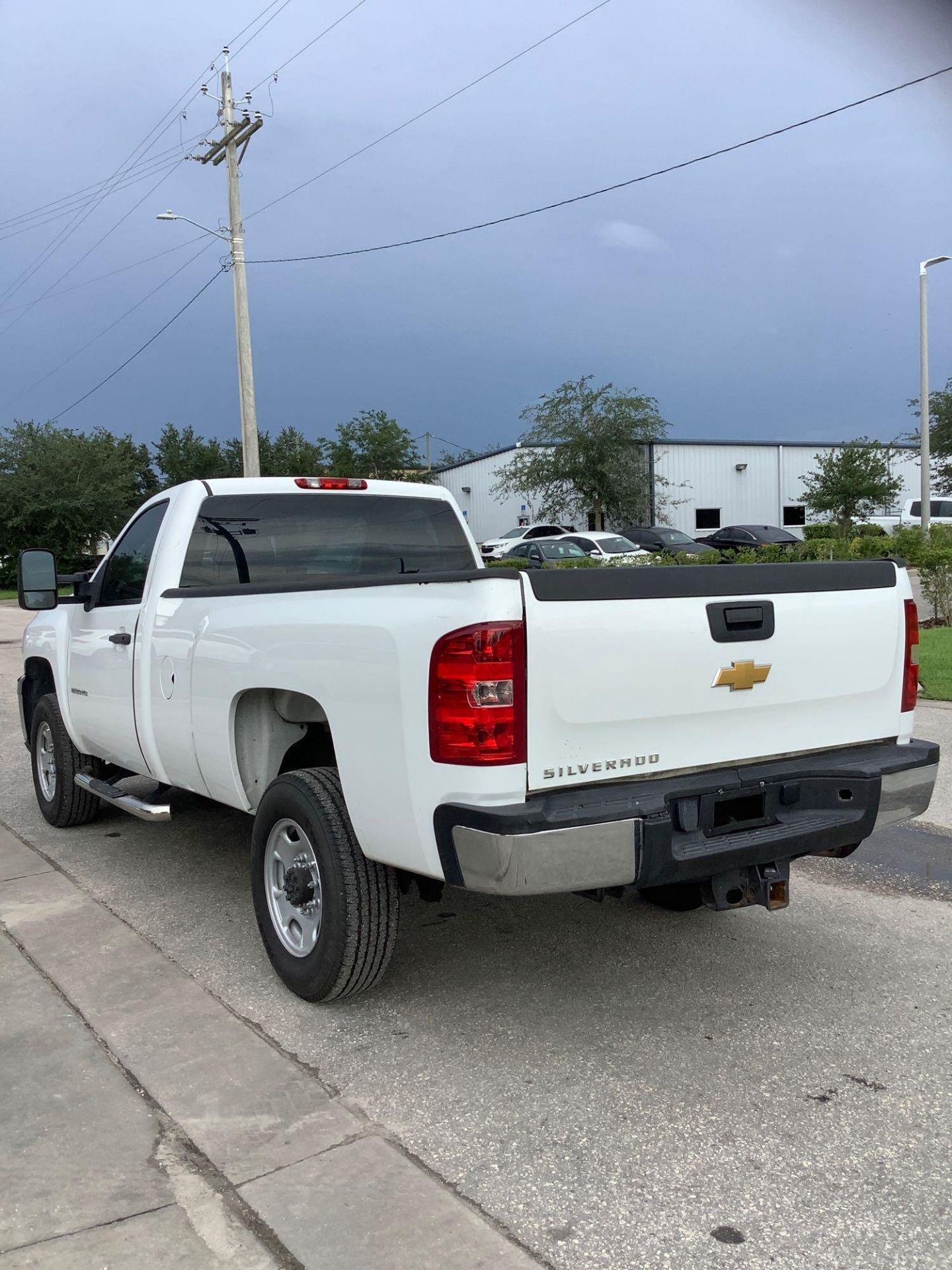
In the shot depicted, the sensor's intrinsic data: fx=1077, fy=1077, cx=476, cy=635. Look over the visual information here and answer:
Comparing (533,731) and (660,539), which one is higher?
(660,539)

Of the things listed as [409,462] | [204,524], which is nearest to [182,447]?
A: [409,462]

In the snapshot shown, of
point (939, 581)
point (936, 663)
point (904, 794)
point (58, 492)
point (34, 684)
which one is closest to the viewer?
point (904, 794)

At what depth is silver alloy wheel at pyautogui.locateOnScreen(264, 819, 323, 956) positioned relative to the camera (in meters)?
3.84

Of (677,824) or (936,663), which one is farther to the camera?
(936,663)

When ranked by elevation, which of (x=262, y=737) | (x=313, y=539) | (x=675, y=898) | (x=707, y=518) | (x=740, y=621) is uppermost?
(x=707, y=518)

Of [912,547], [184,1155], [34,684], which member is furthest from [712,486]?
[184,1155]

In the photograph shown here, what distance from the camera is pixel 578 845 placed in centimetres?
305

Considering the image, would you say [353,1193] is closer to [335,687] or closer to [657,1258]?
[657,1258]

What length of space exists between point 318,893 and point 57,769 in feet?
10.7

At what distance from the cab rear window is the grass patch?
5.89m

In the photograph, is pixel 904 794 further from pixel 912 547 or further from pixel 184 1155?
pixel 912 547

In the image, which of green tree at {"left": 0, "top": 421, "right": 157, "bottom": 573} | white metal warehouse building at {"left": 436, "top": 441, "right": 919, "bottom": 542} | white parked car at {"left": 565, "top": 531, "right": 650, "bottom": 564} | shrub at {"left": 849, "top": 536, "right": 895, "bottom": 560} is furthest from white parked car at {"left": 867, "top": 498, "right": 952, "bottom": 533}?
green tree at {"left": 0, "top": 421, "right": 157, "bottom": 573}

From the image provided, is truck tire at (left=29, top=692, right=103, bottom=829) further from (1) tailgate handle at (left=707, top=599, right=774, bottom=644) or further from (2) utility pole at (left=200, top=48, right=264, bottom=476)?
(2) utility pole at (left=200, top=48, right=264, bottom=476)

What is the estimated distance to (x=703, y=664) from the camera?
3.36m
